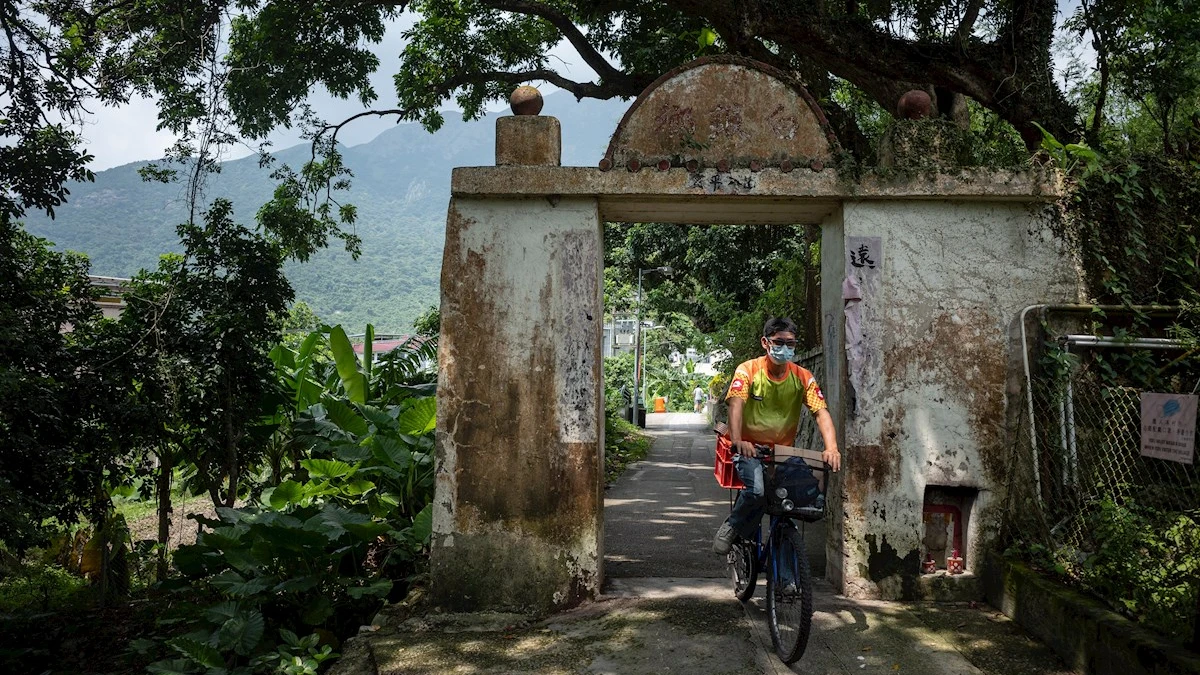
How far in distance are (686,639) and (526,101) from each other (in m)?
3.50

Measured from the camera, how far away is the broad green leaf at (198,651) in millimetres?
5262

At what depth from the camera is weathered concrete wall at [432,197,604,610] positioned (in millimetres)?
5645

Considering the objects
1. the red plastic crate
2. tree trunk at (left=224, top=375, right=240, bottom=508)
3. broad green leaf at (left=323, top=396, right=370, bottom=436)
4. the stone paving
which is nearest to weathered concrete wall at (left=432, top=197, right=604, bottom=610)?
the stone paving

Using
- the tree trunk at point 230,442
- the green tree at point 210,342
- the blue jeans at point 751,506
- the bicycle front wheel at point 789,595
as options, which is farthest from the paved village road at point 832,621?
the green tree at point 210,342

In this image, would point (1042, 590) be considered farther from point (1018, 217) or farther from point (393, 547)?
point (393, 547)

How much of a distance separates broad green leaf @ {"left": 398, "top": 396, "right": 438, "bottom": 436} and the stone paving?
70.6 inches

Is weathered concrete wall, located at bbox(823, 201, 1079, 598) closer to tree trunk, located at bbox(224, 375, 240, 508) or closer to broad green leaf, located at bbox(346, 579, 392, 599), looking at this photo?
broad green leaf, located at bbox(346, 579, 392, 599)

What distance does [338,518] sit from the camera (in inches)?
237

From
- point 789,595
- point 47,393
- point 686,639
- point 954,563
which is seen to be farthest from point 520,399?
point 47,393

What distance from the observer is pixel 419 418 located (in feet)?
23.7

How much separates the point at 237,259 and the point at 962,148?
680cm

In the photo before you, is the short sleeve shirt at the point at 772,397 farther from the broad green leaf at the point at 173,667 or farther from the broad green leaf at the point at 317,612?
the broad green leaf at the point at 173,667

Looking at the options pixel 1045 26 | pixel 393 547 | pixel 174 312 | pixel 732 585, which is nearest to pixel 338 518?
pixel 393 547

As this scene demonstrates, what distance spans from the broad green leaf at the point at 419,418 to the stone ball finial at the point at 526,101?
97.7 inches
